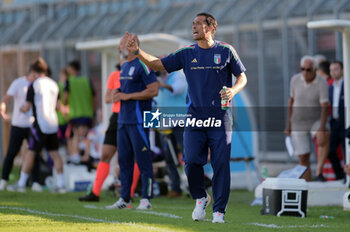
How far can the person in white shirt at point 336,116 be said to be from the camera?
44.5 feet

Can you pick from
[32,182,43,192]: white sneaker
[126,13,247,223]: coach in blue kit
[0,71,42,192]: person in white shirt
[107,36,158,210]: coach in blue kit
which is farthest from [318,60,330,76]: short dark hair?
[126,13,247,223]: coach in blue kit

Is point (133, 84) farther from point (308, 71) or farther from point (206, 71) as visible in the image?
point (308, 71)

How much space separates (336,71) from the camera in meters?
13.7

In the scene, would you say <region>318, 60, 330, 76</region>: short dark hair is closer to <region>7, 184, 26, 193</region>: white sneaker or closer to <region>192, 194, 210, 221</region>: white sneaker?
<region>7, 184, 26, 193</region>: white sneaker

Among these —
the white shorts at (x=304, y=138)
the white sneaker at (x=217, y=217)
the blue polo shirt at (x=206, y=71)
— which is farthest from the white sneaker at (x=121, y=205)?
the white shorts at (x=304, y=138)

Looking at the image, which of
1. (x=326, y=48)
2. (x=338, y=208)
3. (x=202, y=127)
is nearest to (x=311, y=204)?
(x=338, y=208)

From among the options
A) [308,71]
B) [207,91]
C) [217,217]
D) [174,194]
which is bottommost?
[174,194]

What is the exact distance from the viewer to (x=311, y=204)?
452 inches

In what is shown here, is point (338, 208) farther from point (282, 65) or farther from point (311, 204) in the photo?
point (282, 65)

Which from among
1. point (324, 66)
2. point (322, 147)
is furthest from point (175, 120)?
point (324, 66)

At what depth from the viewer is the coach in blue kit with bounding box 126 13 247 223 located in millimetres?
8461

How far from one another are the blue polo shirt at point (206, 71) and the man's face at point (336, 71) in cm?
533

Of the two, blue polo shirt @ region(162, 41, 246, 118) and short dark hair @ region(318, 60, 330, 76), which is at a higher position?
short dark hair @ region(318, 60, 330, 76)

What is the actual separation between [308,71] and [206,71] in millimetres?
4825
